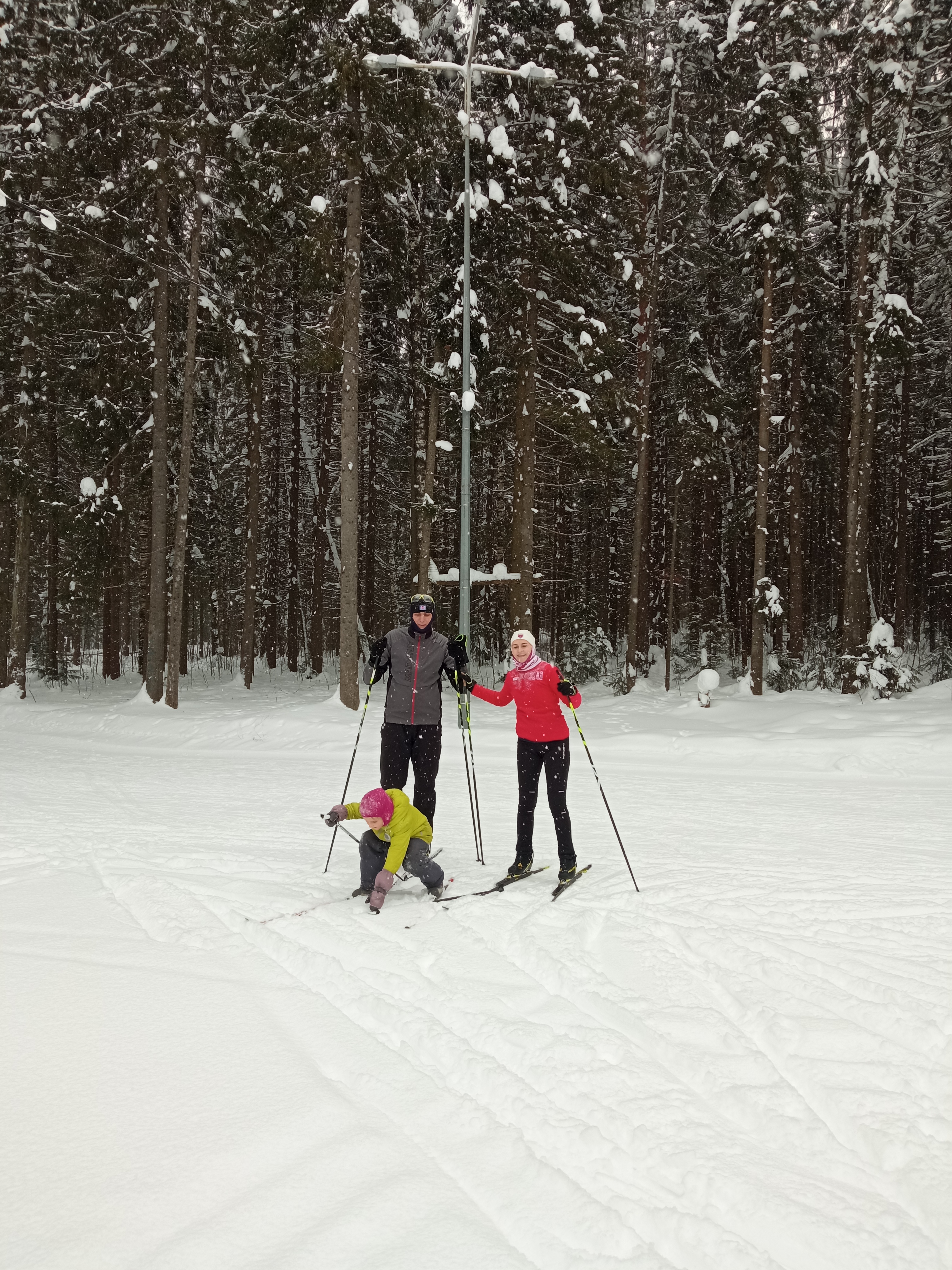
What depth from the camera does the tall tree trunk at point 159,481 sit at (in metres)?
18.9

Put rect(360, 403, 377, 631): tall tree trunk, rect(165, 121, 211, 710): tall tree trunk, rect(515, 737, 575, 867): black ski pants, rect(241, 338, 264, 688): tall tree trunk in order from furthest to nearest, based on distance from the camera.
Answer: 1. rect(360, 403, 377, 631): tall tree trunk
2. rect(241, 338, 264, 688): tall tree trunk
3. rect(165, 121, 211, 710): tall tree trunk
4. rect(515, 737, 575, 867): black ski pants

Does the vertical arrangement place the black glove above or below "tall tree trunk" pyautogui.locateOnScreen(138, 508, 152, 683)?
below

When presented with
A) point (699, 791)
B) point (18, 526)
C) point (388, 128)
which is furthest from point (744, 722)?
point (18, 526)

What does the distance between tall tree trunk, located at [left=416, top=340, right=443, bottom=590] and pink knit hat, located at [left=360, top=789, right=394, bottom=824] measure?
42.2ft

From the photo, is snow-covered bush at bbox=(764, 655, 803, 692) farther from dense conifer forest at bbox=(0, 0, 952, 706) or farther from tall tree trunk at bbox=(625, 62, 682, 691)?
tall tree trunk at bbox=(625, 62, 682, 691)

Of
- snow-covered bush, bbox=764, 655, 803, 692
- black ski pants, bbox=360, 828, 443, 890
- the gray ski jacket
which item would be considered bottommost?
black ski pants, bbox=360, 828, 443, 890

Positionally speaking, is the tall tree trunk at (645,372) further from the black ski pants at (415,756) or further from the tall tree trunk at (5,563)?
the tall tree trunk at (5,563)

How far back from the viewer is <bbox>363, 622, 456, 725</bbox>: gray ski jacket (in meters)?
7.12

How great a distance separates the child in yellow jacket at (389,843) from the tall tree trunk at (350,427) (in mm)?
10013

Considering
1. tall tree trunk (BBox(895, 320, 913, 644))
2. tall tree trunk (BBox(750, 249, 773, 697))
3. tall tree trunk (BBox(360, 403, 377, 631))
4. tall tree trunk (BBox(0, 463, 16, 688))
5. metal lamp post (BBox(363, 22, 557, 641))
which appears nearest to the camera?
metal lamp post (BBox(363, 22, 557, 641))

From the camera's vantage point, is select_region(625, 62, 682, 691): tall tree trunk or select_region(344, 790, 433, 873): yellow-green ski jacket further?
select_region(625, 62, 682, 691): tall tree trunk

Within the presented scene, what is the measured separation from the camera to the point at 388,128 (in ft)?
51.1

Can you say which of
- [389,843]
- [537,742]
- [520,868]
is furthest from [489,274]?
[389,843]

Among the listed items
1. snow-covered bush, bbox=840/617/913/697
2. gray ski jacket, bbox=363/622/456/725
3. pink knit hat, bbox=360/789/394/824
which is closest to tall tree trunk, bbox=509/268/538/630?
snow-covered bush, bbox=840/617/913/697
